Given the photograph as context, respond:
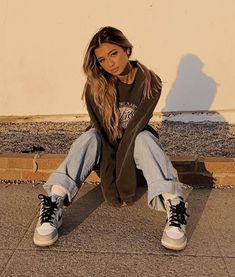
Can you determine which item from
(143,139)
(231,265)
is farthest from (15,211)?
(231,265)

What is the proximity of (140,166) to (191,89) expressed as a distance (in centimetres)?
270

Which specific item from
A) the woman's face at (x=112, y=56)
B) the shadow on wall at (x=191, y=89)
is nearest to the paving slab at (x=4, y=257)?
the woman's face at (x=112, y=56)

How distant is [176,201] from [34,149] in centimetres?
190

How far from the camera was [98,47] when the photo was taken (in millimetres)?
2725

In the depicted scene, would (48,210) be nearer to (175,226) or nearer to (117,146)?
(117,146)

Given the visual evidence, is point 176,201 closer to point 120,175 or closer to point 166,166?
point 166,166

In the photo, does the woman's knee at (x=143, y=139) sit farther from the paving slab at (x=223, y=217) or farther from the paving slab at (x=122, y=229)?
the paving slab at (x=223, y=217)

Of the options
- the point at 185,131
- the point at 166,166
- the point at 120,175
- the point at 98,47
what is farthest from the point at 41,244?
the point at 185,131

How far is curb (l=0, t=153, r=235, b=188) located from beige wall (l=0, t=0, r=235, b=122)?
6.33 ft

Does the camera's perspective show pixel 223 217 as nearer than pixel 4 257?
No

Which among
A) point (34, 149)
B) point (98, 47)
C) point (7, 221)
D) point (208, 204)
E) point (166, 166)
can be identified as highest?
point (98, 47)

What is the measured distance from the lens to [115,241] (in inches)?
100

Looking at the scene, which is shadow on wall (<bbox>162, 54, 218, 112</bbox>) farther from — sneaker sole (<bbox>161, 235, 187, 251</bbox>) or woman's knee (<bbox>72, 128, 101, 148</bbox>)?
sneaker sole (<bbox>161, 235, 187, 251</bbox>)

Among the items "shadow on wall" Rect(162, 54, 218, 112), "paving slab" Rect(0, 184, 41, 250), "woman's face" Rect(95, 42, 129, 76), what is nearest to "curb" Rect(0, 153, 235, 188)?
"paving slab" Rect(0, 184, 41, 250)
